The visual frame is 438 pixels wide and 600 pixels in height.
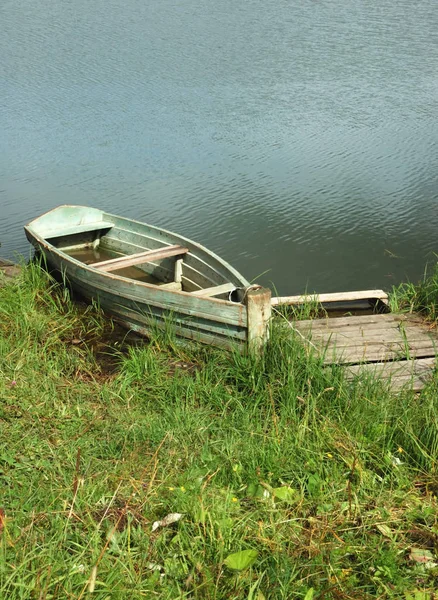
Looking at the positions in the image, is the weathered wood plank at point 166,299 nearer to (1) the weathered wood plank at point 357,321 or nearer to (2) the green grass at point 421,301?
(1) the weathered wood plank at point 357,321

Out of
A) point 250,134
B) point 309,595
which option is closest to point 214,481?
point 309,595

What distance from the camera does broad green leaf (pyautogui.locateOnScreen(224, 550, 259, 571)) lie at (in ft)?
9.04

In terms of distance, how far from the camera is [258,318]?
5.08 meters

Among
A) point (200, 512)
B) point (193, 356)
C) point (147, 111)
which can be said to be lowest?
point (193, 356)

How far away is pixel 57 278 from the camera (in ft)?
24.2

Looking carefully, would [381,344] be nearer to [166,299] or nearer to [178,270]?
[166,299]

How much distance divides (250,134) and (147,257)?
5694 millimetres

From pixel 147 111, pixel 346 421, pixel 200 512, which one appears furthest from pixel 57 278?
pixel 147 111

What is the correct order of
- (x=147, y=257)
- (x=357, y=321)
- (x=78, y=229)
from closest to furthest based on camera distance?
(x=357, y=321), (x=147, y=257), (x=78, y=229)

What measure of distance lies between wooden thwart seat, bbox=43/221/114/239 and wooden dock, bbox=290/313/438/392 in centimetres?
316

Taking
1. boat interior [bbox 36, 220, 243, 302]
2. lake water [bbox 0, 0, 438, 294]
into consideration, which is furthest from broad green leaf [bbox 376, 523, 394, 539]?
lake water [bbox 0, 0, 438, 294]

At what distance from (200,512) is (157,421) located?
4.17ft

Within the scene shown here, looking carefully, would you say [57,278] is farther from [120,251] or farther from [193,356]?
[193,356]

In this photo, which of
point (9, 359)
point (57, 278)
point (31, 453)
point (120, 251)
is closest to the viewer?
point (31, 453)
